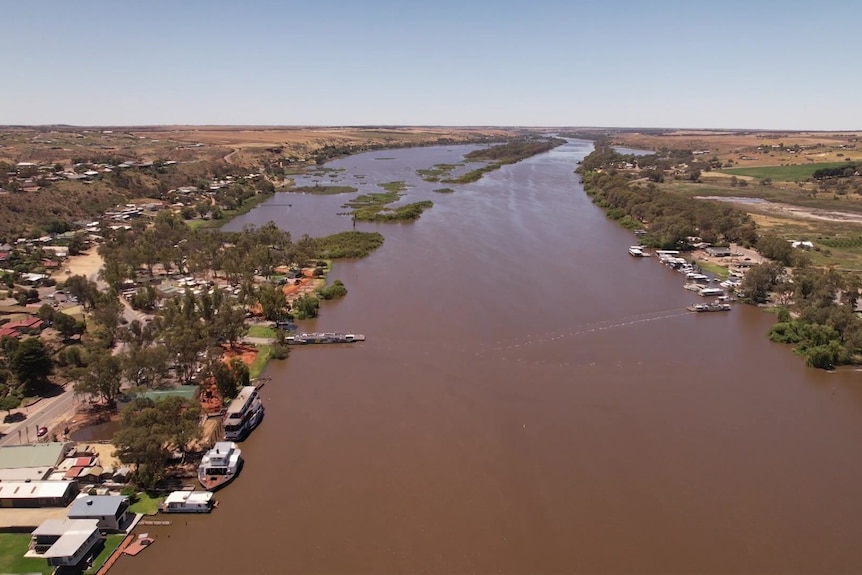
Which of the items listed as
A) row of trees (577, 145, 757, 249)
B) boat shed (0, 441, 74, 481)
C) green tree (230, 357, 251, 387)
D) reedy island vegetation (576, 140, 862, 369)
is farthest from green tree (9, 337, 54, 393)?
row of trees (577, 145, 757, 249)

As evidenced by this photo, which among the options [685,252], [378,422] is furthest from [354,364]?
[685,252]

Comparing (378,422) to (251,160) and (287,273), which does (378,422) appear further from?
(251,160)

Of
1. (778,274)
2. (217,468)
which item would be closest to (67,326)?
(217,468)

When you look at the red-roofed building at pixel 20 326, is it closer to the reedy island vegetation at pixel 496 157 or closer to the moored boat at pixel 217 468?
the moored boat at pixel 217 468

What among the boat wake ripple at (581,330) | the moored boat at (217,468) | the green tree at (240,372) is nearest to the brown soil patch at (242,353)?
the green tree at (240,372)

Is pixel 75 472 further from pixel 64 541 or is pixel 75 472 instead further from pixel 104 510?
pixel 64 541

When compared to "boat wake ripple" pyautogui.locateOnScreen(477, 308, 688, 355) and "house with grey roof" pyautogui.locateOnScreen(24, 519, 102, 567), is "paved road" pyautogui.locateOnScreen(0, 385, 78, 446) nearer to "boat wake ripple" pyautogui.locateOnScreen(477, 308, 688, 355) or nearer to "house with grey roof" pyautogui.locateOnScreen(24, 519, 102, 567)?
"house with grey roof" pyautogui.locateOnScreen(24, 519, 102, 567)
